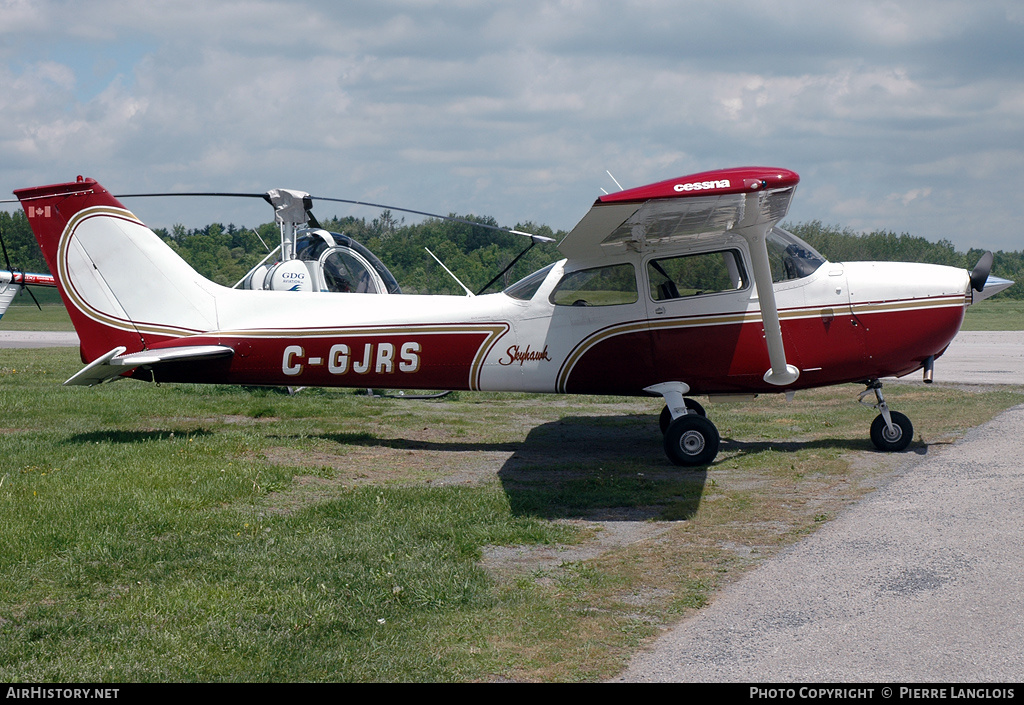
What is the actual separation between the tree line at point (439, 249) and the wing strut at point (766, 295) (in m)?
36.0

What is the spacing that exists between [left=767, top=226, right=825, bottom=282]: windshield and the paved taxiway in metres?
2.70

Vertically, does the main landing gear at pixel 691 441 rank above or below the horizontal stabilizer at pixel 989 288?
below

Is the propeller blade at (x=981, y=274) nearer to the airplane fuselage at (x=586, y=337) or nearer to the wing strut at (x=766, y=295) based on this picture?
the airplane fuselage at (x=586, y=337)

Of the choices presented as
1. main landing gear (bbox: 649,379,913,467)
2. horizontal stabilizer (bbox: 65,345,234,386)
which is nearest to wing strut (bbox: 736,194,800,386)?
main landing gear (bbox: 649,379,913,467)

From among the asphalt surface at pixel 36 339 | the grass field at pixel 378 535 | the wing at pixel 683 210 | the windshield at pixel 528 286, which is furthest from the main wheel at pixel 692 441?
the asphalt surface at pixel 36 339

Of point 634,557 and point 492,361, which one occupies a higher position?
point 492,361

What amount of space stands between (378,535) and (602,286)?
4269 millimetres

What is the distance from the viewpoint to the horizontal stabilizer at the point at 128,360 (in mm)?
9312

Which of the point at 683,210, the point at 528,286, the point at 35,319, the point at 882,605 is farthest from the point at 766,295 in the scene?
the point at 35,319

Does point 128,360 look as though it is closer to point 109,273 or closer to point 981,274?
point 109,273

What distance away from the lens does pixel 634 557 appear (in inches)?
232

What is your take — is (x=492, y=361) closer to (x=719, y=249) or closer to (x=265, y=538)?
(x=719, y=249)
